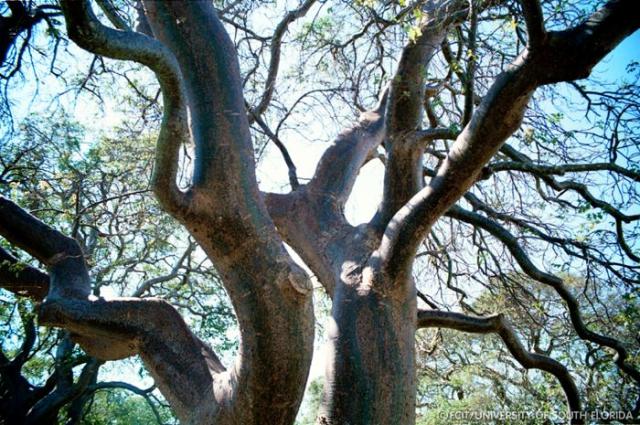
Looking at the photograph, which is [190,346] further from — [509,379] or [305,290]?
[509,379]

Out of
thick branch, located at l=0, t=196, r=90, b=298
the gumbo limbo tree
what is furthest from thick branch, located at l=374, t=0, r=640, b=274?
thick branch, located at l=0, t=196, r=90, b=298

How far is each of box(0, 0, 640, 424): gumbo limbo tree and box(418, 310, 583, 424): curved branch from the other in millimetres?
11

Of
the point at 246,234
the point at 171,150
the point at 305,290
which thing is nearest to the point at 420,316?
the point at 305,290

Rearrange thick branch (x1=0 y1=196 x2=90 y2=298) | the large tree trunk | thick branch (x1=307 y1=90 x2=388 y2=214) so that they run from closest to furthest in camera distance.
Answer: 1. the large tree trunk
2. thick branch (x1=0 y1=196 x2=90 y2=298)
3. thick branch (x1=307 y1=90 x2=388 y2=214)

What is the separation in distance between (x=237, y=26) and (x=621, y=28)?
13.1ft

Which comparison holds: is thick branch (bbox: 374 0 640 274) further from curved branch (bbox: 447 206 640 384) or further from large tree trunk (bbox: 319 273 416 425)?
curved branch (bbox: 447 206 640 384)

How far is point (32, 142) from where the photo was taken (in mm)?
6453

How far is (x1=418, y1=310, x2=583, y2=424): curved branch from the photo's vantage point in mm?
3564

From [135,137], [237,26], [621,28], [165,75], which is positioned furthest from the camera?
[135,137]

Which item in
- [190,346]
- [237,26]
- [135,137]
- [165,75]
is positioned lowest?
[190,346]

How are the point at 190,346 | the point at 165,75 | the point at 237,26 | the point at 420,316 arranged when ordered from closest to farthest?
the point at 165,75 < the point at 190,346 < the point at 420,316 < the point at 237,26

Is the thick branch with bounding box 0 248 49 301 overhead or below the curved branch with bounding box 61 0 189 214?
below

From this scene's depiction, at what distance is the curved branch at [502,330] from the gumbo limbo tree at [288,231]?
11mm

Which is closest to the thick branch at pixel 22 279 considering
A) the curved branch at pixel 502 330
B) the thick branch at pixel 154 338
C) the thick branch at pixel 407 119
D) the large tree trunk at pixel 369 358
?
the thick branch at pixel 154 338
